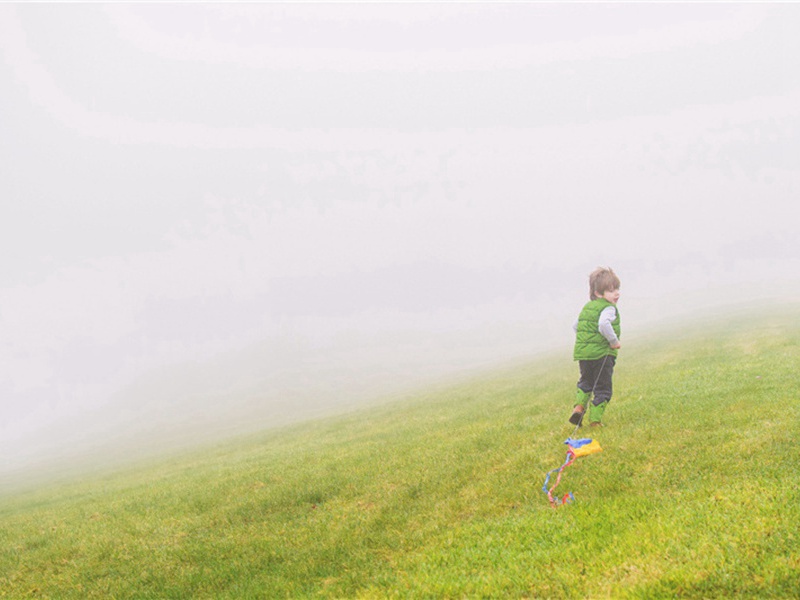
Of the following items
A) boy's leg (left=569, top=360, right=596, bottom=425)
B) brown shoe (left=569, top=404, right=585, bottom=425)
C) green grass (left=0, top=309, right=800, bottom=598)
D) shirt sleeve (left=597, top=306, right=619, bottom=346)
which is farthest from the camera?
boy's leg (left=569, top=360, right=596, bottom=425)

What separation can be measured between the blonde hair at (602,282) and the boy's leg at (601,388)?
1720 mm

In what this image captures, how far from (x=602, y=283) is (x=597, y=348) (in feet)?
5.55

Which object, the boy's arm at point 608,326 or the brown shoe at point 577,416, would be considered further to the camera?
the brown shoe at point 577,416

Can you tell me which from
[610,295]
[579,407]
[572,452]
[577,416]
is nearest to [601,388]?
[579,407]

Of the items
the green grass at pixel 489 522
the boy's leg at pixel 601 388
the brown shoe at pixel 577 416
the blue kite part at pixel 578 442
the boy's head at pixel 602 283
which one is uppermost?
the boy's head at pixel 602 283

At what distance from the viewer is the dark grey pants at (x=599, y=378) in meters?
12.5

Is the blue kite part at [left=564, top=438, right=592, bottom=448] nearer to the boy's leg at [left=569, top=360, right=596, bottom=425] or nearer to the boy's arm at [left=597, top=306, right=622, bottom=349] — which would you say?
the boy's leg at [left=569, top=360, right=596, bottom=425]

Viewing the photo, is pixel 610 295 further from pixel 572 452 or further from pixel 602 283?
pixel 572 452

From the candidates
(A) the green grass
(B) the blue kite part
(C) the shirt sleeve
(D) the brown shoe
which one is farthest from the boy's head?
(B) the blue kite part

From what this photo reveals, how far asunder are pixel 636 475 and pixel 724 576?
3.64 meters

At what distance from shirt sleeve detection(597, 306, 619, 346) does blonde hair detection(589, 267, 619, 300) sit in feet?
1.61

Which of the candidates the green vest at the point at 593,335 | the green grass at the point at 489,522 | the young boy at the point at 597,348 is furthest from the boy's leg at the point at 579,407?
the green vest at the point at 593,335

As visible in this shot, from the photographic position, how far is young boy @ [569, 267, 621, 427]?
12.4m

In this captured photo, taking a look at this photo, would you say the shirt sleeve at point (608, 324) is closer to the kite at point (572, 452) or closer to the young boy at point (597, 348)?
the young boy at point (597, 348)
